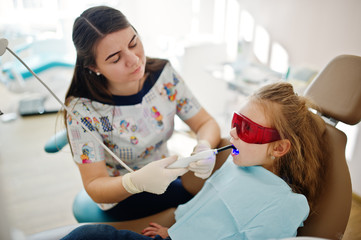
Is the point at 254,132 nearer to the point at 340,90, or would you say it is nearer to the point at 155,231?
the point at 340,90

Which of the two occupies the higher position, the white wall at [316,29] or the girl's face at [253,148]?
the white wall at [316,29]

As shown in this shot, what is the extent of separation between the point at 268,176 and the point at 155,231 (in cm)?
52

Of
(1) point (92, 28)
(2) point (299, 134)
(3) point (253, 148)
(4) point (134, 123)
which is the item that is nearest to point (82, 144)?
(4) point (134, 123)

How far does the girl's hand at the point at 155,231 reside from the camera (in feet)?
4.04

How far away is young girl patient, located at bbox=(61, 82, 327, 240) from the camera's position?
3.28 ft

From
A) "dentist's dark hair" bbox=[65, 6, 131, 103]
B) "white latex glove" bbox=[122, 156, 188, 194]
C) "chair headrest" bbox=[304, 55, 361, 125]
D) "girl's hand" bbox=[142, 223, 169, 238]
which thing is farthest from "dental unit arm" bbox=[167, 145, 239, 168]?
"dentist's dark hair" bbox=[65, 6, 131, 103]

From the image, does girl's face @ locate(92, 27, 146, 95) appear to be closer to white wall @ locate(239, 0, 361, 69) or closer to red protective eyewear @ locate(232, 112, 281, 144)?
red protective eyewear @ locate(232, 112, 281, 144)

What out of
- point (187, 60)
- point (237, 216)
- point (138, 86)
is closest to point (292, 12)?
point (187, 60)

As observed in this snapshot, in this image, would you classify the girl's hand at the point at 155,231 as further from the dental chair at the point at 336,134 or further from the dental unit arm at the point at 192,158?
the dental chair at the point at 336,134

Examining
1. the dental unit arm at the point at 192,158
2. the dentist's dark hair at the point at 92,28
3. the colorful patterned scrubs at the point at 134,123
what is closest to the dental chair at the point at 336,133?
the dental unit arm at the point at 192,158

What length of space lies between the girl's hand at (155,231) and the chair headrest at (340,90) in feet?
2.67

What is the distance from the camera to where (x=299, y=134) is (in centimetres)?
108

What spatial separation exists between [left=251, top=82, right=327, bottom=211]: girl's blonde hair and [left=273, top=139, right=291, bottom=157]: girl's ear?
0.02 meters

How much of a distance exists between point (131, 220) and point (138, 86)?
63 centimetres
